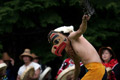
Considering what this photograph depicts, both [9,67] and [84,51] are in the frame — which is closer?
[84,51]

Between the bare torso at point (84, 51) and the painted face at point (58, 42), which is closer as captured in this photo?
the bare torso at point (84, 51)

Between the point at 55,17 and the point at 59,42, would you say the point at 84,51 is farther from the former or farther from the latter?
the point at 55,17

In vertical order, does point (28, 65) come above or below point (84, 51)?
above

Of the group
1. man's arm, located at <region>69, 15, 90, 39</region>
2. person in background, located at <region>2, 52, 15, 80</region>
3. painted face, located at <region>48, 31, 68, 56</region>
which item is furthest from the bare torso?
person in background, located at <region>2, 52, 15, 80</region>

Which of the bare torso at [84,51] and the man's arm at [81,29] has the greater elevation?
the man's arm at [81,29]

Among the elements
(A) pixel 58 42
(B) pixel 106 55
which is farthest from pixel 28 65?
(A) pixel 58 42

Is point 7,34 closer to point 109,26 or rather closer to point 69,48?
point 109,26

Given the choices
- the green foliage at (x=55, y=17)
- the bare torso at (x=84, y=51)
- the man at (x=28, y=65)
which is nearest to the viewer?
the bare torso at (x=84, y=51)

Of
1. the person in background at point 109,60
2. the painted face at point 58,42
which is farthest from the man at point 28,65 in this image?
the painted face at point 58,42

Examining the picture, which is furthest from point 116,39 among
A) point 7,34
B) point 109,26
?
point 7,34

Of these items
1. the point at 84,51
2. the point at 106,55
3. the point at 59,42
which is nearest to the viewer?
the point at 84,51

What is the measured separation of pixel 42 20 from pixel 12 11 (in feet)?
2.27

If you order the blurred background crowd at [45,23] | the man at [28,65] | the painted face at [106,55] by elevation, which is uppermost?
the blurred background crowd at [45,23]

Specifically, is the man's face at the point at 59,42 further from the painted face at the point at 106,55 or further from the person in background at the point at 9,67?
the person in background at the point at 9,67
